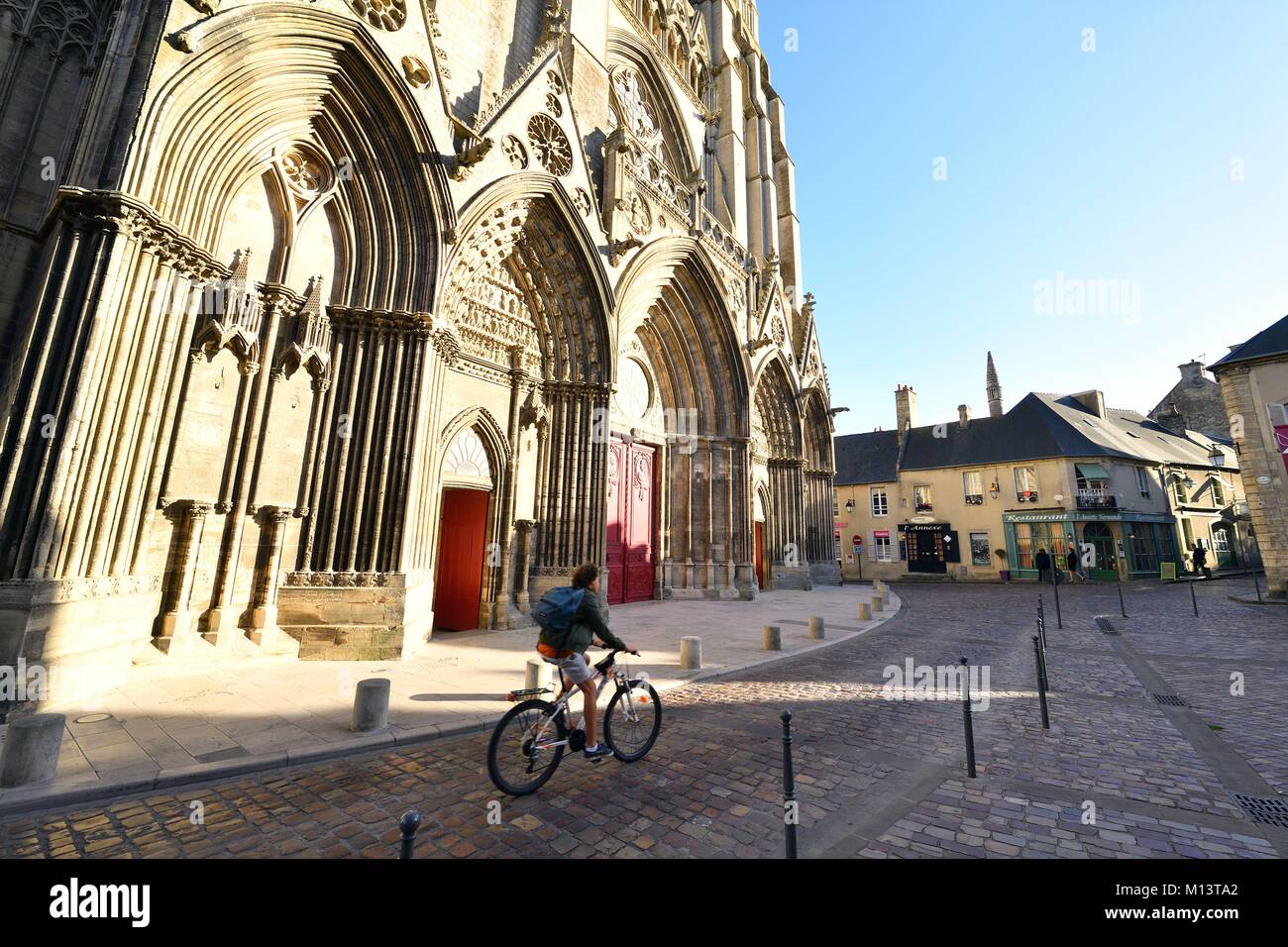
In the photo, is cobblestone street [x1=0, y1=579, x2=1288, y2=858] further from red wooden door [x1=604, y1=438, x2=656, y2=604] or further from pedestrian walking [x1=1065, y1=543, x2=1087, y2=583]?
pedestrian walking [x1=1065, y1=543, x2=1087, y2=583]

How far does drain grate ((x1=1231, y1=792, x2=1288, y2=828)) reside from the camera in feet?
11.5

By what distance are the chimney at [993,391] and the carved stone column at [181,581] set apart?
39483mm

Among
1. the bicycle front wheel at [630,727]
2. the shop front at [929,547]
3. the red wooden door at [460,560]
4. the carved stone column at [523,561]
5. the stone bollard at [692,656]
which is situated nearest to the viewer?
the bicycle front wheel at [630,727]

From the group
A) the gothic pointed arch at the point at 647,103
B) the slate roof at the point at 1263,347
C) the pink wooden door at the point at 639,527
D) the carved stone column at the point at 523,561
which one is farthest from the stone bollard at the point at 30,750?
the slate roof at the point at 1263,347

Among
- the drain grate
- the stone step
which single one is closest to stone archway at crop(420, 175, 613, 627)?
the stone step

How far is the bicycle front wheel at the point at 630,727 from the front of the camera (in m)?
4.47

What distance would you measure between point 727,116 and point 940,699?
26.1m

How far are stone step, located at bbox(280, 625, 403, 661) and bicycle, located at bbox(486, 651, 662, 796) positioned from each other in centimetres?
465

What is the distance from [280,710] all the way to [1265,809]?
8.59 metres

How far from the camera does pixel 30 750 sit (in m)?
3.70

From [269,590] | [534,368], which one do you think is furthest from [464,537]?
[534,368]

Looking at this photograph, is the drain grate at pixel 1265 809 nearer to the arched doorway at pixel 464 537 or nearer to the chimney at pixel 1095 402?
the arched doorway at pixel 464 537

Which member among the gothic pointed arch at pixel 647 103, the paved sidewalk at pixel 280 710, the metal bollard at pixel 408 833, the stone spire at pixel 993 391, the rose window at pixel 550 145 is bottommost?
the paved sidewalk at pixel 280 710
